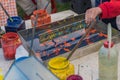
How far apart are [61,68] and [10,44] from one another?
42 cm

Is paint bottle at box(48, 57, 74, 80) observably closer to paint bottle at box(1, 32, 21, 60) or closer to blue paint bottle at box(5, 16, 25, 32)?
paint bottle at box(1, 32, 21, 60)

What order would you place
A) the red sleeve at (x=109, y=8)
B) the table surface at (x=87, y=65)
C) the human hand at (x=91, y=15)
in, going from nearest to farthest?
the table surface at (x=87, y=65) < the human hand at (x=91, y=15) < the red sleeve at (x=109, y=8)

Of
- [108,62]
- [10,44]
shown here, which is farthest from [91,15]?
[10,44]

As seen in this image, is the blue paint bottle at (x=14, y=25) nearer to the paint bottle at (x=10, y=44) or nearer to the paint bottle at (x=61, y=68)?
the paint bottle at (x=10, y=44)

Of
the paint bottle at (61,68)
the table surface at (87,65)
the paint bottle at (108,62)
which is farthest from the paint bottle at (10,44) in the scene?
the paint bottle at (108,62)

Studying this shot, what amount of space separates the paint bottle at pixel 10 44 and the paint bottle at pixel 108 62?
51 centimetres

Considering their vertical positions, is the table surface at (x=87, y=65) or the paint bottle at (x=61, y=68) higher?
the paint bottle at (x=61, y=68)

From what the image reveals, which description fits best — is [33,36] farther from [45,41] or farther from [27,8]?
[27,8]

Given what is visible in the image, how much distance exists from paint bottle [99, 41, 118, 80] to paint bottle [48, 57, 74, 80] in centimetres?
14

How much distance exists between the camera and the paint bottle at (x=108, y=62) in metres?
1.20

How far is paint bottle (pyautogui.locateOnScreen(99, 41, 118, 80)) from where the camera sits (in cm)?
120

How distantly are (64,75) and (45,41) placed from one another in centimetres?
34

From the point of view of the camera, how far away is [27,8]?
3.32 metres

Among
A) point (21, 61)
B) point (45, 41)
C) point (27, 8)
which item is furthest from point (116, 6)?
point (27, 8)
